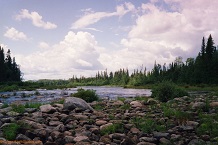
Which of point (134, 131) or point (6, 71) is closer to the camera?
point (134, 131)

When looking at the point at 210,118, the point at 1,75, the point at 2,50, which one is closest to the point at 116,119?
the point at 210,118

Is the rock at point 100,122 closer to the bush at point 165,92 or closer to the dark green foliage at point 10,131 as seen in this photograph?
the dark green foliage at point 10,131

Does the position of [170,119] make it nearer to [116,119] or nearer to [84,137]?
[116,119]

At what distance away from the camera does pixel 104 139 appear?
25.7 feet

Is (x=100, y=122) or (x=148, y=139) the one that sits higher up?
(x=100, y=122)

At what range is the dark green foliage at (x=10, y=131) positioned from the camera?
800cm

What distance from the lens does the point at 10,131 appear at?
831 centimetres


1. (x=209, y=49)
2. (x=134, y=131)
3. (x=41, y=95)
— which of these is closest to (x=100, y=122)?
(x=134, y=131)

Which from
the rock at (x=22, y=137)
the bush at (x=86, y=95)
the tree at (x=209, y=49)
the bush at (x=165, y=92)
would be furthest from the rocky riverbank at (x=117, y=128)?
the tree at (x=209, y=49)

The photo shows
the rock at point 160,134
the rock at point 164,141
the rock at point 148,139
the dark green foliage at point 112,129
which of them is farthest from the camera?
the dark green foliage at point 112,129

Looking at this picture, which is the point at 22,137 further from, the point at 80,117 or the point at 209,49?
the point at 209,49

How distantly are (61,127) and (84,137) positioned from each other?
4.91 feet

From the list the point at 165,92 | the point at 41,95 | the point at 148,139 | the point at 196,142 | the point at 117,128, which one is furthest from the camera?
the point at 41,95

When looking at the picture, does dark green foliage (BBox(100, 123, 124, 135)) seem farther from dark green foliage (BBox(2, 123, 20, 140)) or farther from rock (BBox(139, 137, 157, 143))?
dark green foliage (BBox(2, 123, 20, 140))
